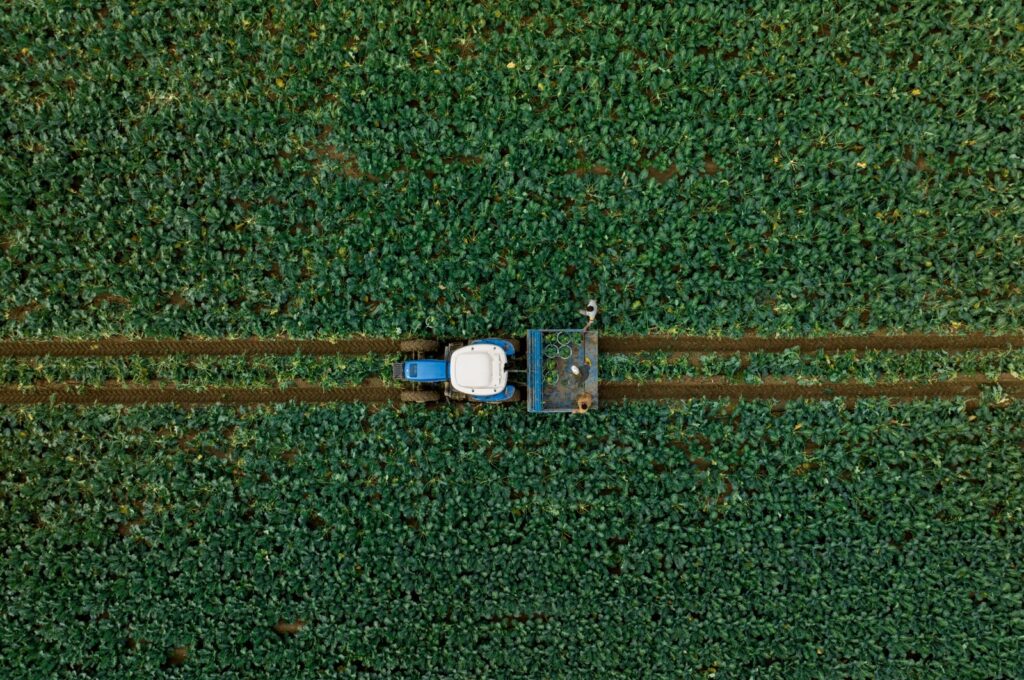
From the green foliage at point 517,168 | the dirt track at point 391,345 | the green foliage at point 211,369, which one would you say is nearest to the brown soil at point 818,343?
the dirt track at point 391,345

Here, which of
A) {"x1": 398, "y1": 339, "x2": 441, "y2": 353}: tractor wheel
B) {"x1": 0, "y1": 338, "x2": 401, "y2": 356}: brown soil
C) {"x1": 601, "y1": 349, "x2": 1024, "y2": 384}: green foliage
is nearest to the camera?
{"x1": 398, "y1": 339, "x2": 441, "y2": 353}: tractor wheel

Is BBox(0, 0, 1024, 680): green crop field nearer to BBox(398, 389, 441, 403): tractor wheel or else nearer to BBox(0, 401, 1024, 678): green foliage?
BBox(0, 401, 1024, 678): green foliage

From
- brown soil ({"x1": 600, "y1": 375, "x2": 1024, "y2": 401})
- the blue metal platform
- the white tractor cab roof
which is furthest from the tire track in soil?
the white tractor cab roof

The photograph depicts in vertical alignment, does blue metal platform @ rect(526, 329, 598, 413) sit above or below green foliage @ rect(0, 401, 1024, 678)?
above

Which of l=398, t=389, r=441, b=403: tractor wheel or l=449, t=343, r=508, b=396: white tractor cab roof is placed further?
l=398, t=389, r=441, b=403: tractor wheel

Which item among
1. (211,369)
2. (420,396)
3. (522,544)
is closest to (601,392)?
(522,544)

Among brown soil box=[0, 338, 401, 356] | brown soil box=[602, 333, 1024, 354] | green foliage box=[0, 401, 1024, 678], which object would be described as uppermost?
brown soil box=[602, 333, 1024, 354]
